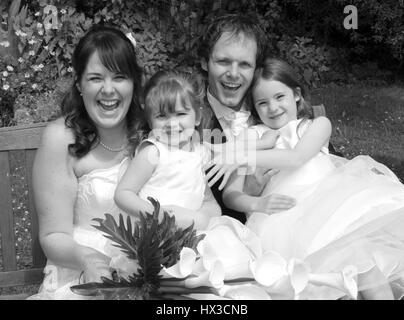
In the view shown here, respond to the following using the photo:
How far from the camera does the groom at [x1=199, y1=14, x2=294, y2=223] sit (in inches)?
125

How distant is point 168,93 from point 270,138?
0.59 m

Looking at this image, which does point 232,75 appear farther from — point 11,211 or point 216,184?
point 11,211

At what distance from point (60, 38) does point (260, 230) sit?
4.89 m

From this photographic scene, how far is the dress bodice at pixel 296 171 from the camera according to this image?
118 inches

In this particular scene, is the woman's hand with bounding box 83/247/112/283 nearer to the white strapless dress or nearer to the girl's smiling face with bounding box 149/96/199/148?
the white strapless dress

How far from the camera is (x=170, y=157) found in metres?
2.87

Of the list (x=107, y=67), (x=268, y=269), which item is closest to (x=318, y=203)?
(x=268, y=269)

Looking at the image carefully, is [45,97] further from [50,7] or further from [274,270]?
[274,270]

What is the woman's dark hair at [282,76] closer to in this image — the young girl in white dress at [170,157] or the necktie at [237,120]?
the necktie at [237,120]

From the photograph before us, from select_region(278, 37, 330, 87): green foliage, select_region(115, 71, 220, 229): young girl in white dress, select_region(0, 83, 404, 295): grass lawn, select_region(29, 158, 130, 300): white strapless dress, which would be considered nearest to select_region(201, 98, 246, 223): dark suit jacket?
select_region(115, 71, 220, 229): young girl in white dress

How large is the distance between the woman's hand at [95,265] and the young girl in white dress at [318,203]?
0.69 meters

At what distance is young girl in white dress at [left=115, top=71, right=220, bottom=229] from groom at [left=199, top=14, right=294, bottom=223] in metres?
0.30

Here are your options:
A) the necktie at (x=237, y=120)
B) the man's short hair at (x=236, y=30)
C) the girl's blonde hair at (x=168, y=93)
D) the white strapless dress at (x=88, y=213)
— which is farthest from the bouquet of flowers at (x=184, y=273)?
the man's short hair at (x=236, y=30)
